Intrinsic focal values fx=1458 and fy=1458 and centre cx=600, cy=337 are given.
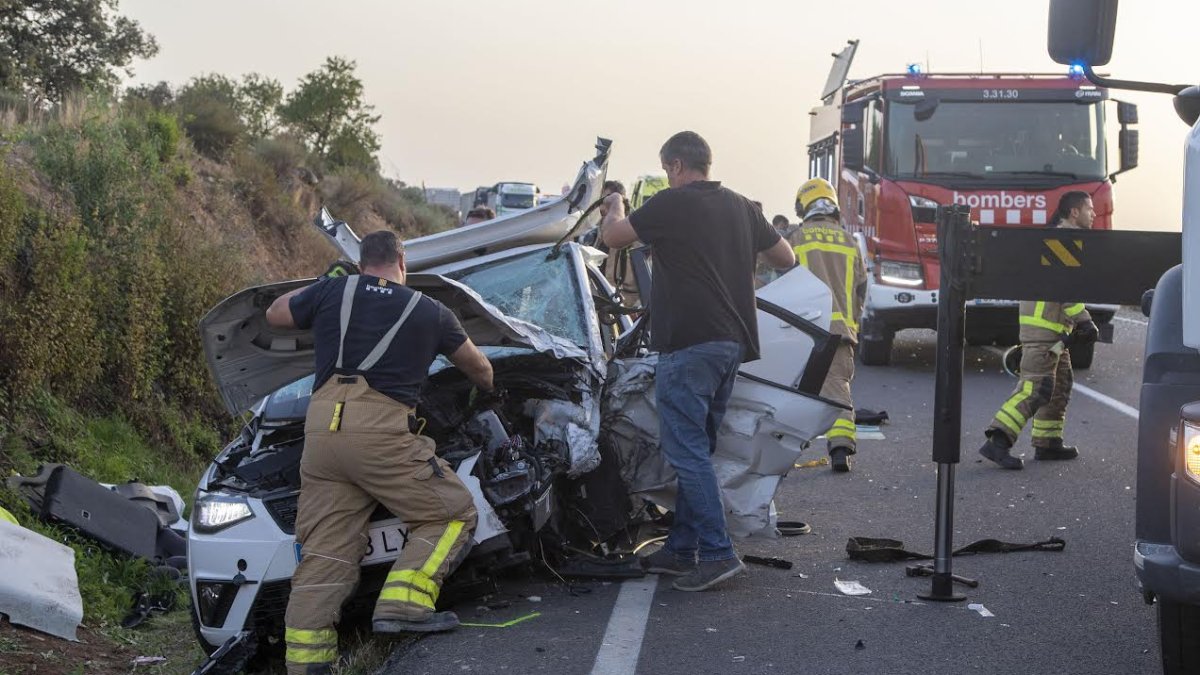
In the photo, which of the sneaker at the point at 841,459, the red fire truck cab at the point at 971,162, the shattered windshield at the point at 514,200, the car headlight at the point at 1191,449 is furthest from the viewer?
the shattered windshield at the point at 514,200

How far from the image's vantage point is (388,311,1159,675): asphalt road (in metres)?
5.30

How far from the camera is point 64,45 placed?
24547mm

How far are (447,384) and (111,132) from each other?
7.20 metres

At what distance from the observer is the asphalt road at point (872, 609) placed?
5.30m

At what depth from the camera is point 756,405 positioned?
22.5ft

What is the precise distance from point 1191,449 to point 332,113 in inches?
1300

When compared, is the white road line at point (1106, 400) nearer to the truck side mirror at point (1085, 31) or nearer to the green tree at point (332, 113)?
the truck side mirror at point (1085, 31)

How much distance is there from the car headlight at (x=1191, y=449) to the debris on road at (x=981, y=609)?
6.87ft

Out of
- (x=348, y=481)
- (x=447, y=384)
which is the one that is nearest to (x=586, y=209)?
(x=447, y=384)

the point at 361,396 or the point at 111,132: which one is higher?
the point at 111,132

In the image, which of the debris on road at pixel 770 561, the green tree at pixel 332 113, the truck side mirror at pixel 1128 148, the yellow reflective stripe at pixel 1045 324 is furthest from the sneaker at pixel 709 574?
the green tree at pixel 332 113

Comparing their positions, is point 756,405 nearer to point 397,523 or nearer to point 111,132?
point 397,523

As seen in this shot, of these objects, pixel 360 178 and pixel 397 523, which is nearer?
pixel 397 523

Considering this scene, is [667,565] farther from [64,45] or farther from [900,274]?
[64,45]
